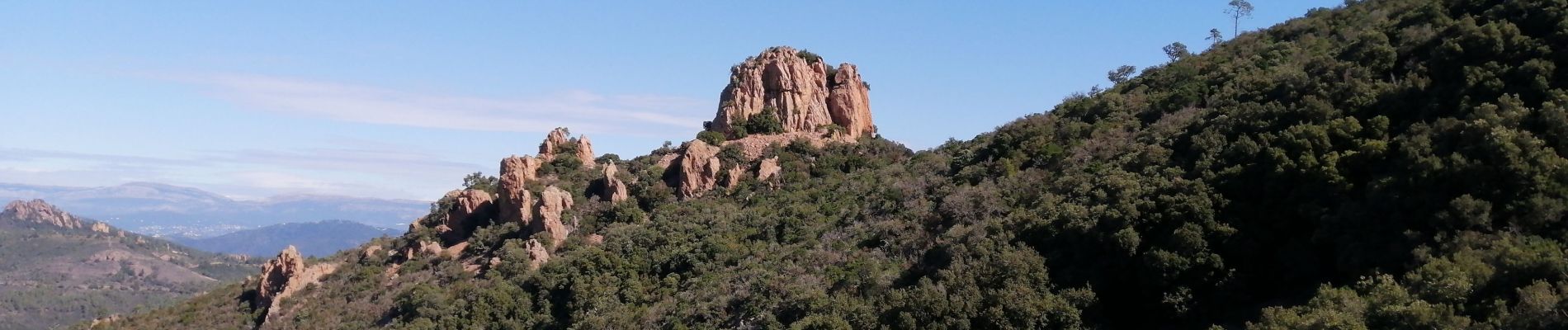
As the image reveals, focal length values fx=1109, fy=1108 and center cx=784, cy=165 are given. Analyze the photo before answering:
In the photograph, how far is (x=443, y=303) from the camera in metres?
40.4

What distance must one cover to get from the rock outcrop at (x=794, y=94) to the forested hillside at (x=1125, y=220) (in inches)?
61.3

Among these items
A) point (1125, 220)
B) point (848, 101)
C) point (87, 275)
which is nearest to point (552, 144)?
point (848, 101)

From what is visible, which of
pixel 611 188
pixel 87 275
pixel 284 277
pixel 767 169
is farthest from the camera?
pixel 87 275

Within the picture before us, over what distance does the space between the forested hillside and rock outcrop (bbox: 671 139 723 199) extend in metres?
0.15

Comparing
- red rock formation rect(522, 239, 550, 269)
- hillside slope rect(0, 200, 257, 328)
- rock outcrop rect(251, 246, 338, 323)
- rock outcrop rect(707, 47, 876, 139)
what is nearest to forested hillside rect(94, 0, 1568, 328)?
red rock formation rect(522, 239, 550, 269)

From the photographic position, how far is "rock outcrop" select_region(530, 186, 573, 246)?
45.6 meters

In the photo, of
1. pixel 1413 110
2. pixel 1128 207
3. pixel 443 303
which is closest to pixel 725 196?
pixel 443 303

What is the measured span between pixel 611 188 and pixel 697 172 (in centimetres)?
384

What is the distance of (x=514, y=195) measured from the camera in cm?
4750

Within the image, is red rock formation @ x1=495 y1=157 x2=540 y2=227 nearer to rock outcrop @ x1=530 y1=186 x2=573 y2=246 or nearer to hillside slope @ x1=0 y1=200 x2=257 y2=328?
rock outcrop @ x1=530 y1=186 x2=573 y2=246

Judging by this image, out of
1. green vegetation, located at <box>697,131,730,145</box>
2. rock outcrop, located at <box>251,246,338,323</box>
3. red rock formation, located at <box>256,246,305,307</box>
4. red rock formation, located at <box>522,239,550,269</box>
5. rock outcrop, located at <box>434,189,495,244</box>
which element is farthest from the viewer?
green vegetation, located at <box>697,131,730,145</box>

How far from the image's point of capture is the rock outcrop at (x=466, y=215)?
4947cm

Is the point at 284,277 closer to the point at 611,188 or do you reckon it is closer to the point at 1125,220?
the point at 611,188

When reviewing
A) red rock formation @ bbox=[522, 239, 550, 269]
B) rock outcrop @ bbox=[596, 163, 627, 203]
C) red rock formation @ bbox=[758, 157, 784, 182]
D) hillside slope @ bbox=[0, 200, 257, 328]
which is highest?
red rock formation @ bbox=[758, 157, 784, 182]
